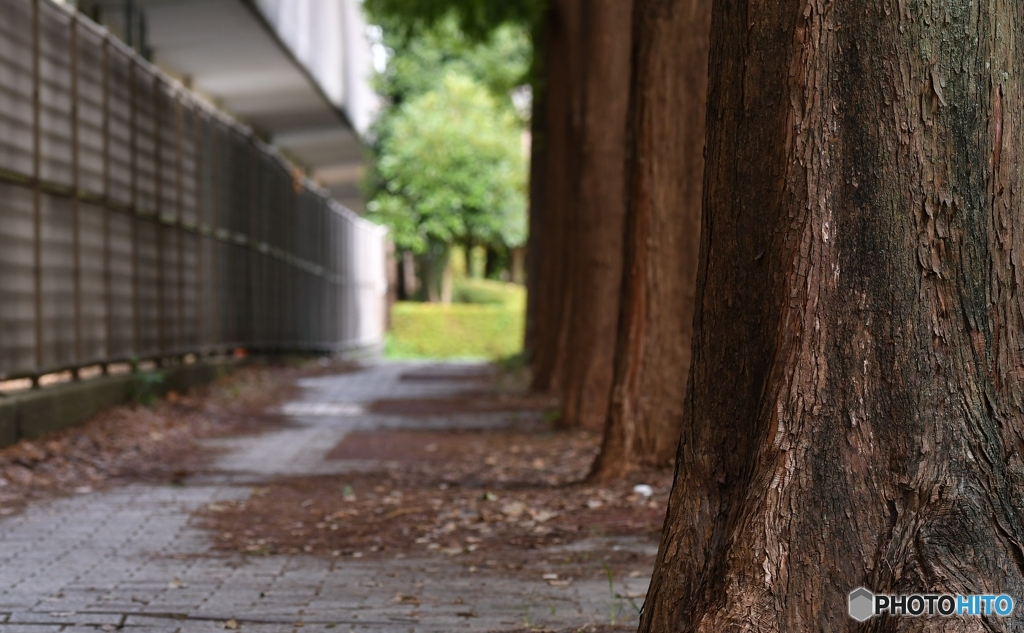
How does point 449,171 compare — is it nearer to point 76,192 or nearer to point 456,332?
point 456,332

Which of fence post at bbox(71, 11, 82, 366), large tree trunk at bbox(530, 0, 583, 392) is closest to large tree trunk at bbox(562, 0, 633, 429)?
large tree trunk at bbox(530, 0, 583, 392)

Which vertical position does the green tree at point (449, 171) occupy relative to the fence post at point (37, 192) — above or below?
above

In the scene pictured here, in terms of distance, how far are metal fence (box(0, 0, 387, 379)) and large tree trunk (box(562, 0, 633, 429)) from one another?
4558 millimetres

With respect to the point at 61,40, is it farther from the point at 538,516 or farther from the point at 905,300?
the point at 905,300

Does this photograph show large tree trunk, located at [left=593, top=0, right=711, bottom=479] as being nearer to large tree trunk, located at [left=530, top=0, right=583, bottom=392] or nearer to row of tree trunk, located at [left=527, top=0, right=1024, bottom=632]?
row of tree trunk, located at [left=527, top=0, right=1024, bottom=632]

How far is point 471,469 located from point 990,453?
657cm

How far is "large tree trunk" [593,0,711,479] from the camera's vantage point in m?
8.33

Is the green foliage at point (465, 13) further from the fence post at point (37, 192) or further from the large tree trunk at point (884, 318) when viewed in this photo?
the large tree trunk at point (884, 318)

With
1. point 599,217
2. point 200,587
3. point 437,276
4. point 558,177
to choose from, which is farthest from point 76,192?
point 437,276

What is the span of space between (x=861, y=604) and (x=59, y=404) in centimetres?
832

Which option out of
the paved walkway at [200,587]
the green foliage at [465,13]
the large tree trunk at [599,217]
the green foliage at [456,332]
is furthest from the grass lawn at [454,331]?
the paved walkway at [200,587]

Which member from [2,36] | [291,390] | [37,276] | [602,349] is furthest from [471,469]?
[291,390]

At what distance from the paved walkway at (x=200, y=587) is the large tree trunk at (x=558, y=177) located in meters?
7.34

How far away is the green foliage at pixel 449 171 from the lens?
44.9 meters
